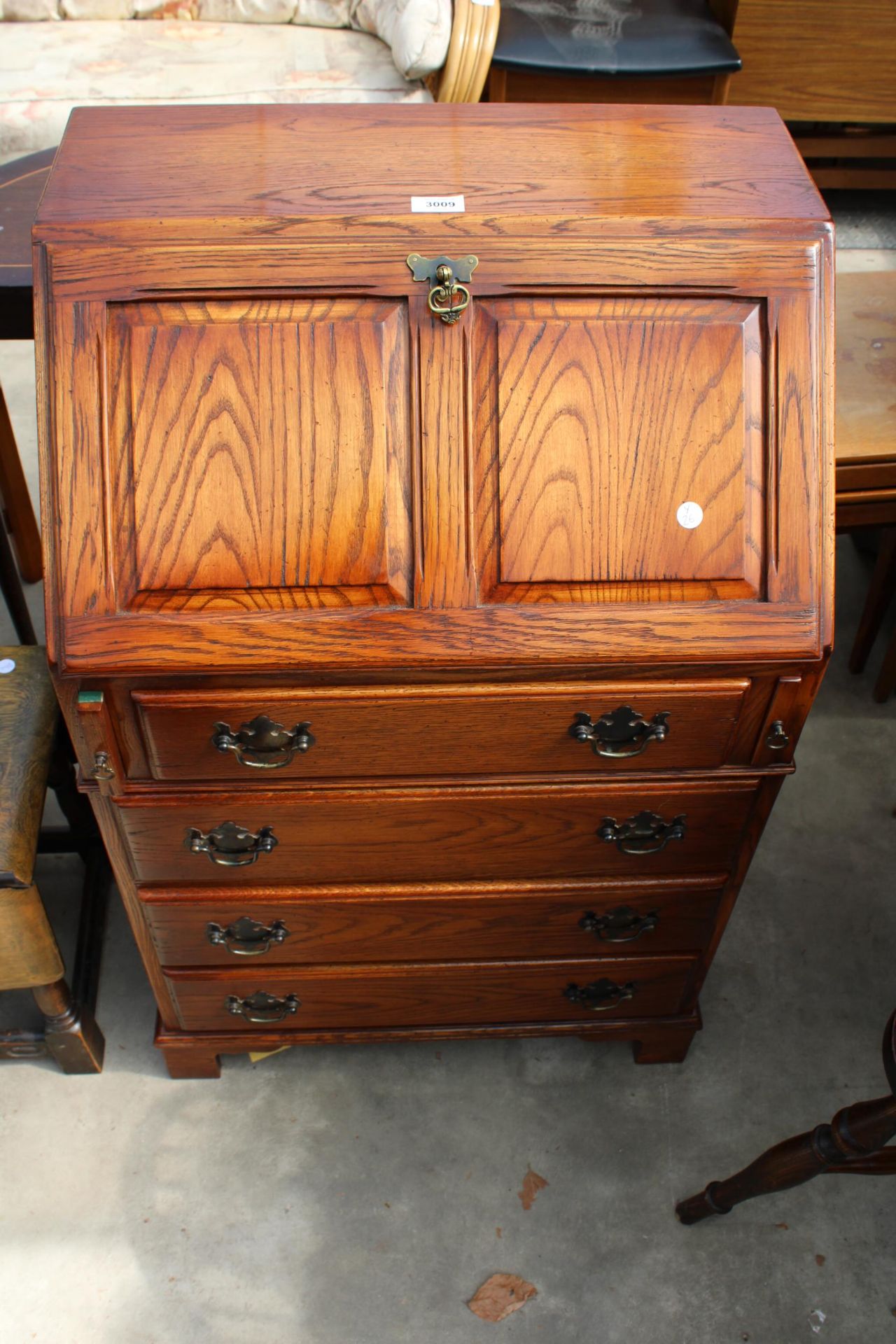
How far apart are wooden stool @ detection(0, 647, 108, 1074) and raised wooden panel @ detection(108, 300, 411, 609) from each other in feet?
1.78

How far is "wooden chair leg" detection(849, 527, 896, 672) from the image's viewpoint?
8.49ft

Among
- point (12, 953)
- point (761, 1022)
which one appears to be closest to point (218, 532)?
point (12, 953)

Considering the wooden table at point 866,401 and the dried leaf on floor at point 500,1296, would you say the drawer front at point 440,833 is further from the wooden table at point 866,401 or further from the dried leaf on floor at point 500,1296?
the wooden table at point 866,401

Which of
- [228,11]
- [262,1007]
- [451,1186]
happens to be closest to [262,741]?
[262,1007]

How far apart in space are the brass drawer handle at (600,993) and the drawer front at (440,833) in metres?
0.31

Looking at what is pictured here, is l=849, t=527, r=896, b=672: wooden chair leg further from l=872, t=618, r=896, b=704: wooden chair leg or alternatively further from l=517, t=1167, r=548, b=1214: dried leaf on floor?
l=517, t=1167, r=548, b=1214: dried leaf on floor

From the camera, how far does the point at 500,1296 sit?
1821 millimetres

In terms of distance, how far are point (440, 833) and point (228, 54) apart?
2845 millimetres

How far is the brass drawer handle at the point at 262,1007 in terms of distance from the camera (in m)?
1.89

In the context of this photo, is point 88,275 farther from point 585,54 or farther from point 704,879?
point 585,54

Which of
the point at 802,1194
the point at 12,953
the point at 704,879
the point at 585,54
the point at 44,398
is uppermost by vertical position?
the point at 44,398

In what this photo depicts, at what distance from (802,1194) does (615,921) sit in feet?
2.08

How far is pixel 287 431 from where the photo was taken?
137 centimetres

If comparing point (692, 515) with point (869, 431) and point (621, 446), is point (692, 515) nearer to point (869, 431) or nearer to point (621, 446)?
point (621, 446)
